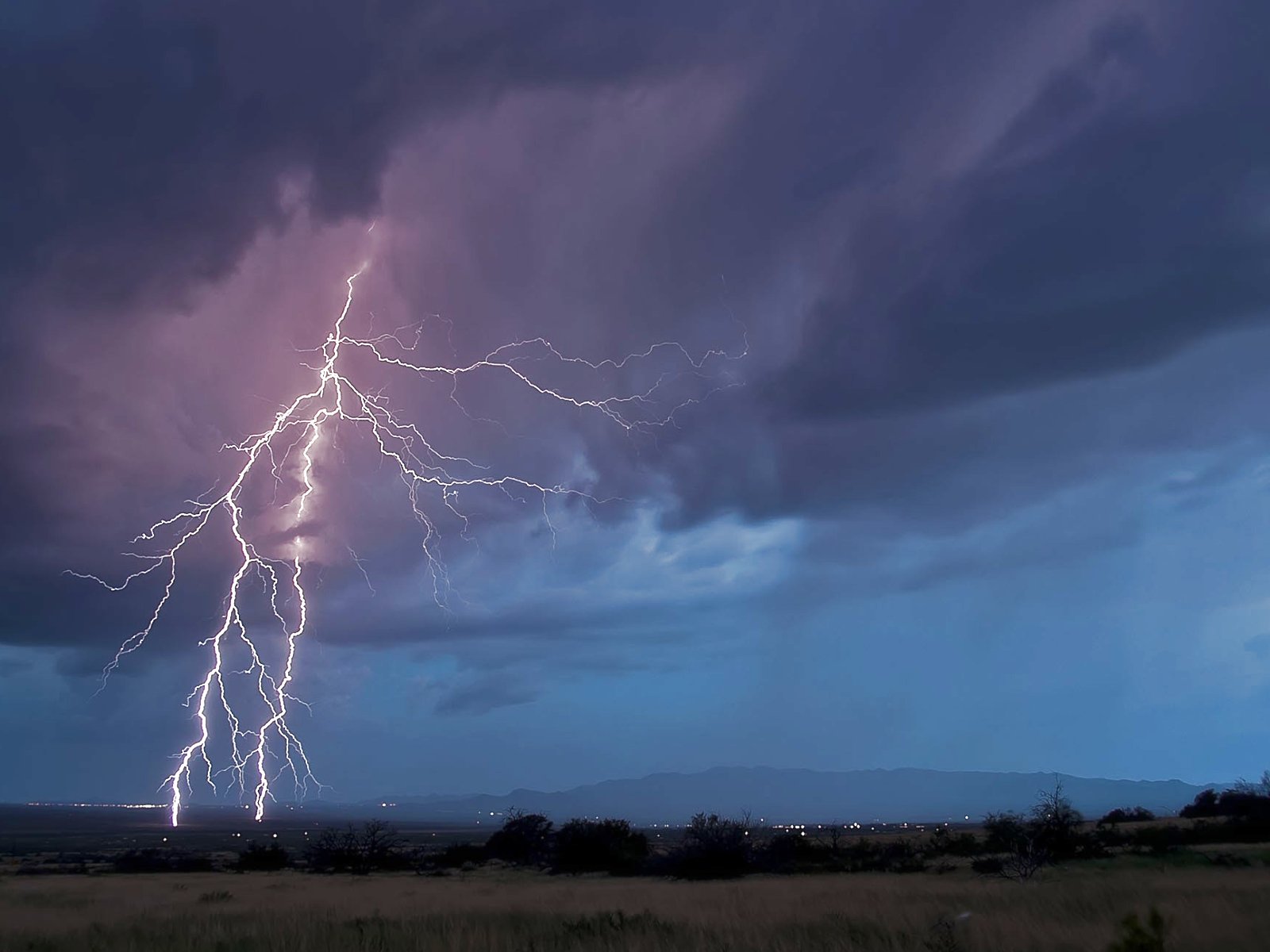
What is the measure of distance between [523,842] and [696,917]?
3339cm

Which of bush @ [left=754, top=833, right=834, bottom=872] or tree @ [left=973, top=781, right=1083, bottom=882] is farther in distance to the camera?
bush @ [left=754, top=833, right=834, bottom=872]

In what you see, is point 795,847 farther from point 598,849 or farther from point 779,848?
point 598,849

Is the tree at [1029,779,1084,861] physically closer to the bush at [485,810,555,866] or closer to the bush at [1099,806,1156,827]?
the bush at [1099,806,1156,827]

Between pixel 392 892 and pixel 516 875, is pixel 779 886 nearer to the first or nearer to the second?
pixel 392 892

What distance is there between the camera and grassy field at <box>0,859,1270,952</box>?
9539 mm

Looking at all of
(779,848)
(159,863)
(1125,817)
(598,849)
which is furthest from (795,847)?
(159,863)

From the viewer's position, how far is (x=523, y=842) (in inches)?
1727

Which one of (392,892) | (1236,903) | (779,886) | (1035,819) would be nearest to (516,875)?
(392,892)

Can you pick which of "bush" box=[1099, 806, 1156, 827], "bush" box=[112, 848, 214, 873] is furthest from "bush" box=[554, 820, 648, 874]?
"bush" box=[1099, 806, 1156, 827]

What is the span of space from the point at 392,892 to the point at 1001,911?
1544 centimetres

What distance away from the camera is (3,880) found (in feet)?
98.8

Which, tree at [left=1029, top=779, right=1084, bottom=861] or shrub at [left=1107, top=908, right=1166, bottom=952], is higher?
shrub at [left=1107, top=908, right=1166, bottom=952]

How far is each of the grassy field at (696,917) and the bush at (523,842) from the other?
67.2 feet

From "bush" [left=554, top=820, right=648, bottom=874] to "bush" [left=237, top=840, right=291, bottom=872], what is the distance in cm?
1397
